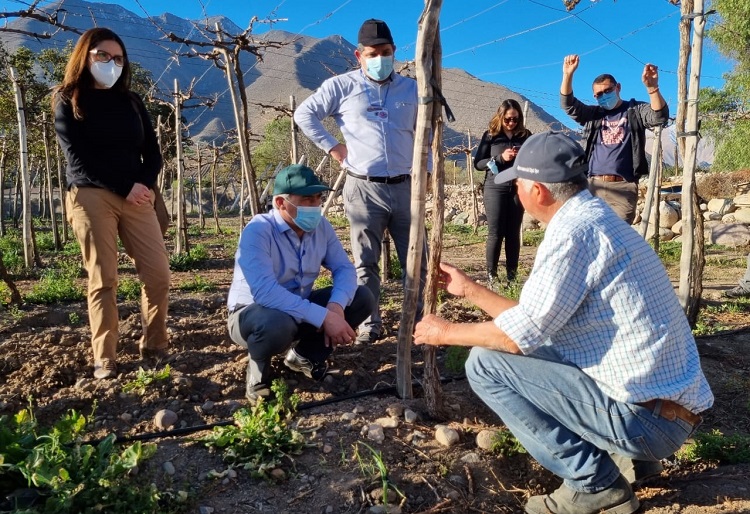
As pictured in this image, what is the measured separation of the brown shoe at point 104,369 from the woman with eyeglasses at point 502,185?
317 centimetres

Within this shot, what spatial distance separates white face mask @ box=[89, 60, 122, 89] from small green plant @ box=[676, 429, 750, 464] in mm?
3440

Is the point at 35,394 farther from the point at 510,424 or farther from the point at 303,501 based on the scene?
the point at 510,424

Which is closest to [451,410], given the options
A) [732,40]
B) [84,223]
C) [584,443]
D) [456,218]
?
[584,443]

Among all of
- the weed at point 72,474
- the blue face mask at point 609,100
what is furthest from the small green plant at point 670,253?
the weed at point 72,474

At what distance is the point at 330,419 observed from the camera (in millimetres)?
2770

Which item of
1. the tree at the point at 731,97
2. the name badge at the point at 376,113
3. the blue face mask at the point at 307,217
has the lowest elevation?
the blue face mask at the point at 307,217

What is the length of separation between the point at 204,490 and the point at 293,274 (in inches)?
49.1

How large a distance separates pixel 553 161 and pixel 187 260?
21.7ft

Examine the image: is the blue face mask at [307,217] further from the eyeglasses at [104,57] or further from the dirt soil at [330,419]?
the eyeglasses at [104,57]

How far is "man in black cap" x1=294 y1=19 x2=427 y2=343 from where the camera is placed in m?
3.73

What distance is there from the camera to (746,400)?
335 cm

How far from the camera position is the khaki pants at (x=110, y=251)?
10.4 feet

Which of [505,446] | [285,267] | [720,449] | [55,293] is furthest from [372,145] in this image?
[55,293]

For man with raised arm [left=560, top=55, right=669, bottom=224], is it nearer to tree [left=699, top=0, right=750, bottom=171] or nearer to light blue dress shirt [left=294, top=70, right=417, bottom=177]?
light blue dress shirt [left=294, top=70, right=417, bottom=177]
